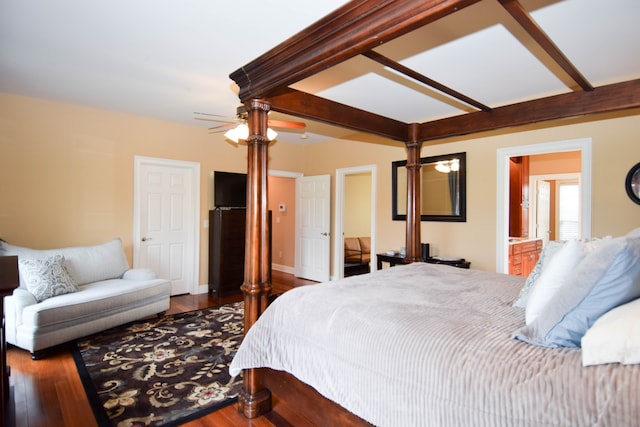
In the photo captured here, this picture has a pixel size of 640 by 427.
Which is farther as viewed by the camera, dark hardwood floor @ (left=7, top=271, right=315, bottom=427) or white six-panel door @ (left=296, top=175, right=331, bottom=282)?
white six-panel door @ (left=296, top=175, right=331, bottom=282)

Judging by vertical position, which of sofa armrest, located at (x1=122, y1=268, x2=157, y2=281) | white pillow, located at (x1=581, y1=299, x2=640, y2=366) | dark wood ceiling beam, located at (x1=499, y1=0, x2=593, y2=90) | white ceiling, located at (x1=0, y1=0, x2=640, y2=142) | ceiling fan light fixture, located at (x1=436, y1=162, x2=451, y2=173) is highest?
white ceiling, located at (x1=0, y1=0, x2=640, y2=142)

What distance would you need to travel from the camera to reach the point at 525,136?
13.1ft

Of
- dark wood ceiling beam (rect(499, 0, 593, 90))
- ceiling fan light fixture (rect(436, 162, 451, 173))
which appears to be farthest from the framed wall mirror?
dark wood ceiling beam (rect(499, 0, 593, 90))

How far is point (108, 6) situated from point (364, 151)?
410cm

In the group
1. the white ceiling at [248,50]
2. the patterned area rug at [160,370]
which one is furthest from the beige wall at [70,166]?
the patterned area rug at [160,370]

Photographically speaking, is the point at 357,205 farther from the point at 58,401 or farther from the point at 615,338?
the point at 615,338

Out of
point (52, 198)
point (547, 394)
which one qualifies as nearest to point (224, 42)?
point (547, 394)

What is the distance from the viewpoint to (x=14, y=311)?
3006mm

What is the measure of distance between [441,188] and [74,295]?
4474mm

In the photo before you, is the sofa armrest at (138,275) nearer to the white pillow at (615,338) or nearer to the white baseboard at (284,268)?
the white baseboard at (284,268)

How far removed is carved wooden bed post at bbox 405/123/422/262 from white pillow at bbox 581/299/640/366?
2.38 meters

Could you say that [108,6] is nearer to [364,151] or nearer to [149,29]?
[149,29]

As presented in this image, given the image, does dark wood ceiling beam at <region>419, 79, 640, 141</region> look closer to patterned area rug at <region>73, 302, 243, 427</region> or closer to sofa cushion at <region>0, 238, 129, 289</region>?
patterned area rug at <region>73, 302, 243, 427</region>

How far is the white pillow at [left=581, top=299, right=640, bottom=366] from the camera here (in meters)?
0.96
